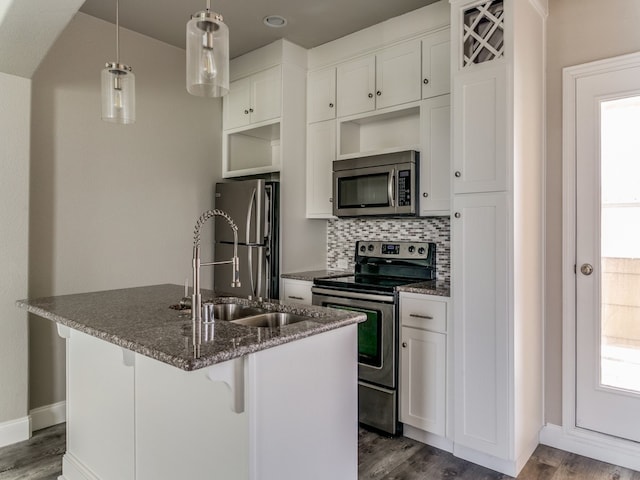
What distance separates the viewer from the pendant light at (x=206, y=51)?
1.51m

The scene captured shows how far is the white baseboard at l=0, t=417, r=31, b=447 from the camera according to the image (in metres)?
2.64

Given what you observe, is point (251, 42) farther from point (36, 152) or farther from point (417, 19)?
point (36, 152)

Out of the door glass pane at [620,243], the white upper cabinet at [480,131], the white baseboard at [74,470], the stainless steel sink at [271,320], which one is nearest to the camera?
the stainless steel sink at [271,320]

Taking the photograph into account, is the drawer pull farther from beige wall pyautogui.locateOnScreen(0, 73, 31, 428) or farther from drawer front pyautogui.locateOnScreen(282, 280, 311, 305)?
beige wall pyautogui.locateOnScreen(0, 73, 31, 428)

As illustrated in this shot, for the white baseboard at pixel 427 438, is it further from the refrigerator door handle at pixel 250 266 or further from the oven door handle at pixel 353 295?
the refrigerator door handle at pixel 250 266

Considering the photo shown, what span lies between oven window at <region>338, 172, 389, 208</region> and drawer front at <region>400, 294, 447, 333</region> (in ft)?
2.30

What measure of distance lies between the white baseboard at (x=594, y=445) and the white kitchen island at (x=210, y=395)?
1.48 meters

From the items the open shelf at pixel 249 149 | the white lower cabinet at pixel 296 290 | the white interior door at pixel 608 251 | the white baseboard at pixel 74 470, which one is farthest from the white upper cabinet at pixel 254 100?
the white baseboard at pixel 74 470

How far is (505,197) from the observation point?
89.7 inches

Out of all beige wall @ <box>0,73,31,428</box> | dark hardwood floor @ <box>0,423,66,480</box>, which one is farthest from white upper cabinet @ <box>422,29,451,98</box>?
dark hardwood floor @ <box>0,423,66,480</box>

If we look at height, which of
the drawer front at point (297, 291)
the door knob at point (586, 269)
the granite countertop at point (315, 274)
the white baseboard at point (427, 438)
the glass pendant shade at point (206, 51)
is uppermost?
the glass pendant shade at point (206, 51)

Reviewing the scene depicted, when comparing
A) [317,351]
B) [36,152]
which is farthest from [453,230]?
[36,152]

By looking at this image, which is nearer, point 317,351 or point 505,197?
point 317,351

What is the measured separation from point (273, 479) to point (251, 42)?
309 cm
